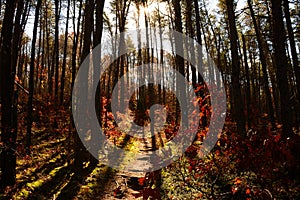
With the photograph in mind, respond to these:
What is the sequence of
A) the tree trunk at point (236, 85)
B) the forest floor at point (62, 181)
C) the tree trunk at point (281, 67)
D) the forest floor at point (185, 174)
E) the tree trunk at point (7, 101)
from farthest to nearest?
the tree trunk at point (236, 85), the tree trunk at point (281, 67), the forest floor at point (62, 181), the tree trunk at point (7, 101), the forest floor at point (185, 174)

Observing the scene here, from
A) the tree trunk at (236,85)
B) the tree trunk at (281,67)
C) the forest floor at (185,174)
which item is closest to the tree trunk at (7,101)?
the forest floor at (185,174)

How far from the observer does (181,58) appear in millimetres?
10781

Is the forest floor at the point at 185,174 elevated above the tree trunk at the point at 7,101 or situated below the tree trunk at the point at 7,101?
below

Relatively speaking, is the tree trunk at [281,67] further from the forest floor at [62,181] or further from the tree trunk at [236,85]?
the forest floor at [62,181]

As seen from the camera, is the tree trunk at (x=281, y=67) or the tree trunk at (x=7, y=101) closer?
the tree trunk at (x=7, y=101)

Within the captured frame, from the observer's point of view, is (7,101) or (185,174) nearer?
(7,101)

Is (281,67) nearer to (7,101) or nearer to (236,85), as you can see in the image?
(236,85)

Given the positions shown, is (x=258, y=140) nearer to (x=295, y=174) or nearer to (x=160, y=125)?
(x=295, y=174)

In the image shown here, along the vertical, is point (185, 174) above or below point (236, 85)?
below

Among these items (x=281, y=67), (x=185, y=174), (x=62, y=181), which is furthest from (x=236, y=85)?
(x=62, y=181)

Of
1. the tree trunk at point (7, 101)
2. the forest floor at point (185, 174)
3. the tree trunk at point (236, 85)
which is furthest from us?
the tree trunk at point (236, 85)

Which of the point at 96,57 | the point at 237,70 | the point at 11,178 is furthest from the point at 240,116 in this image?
the point at 11,178

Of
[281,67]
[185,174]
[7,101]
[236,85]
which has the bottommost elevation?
[185,174]

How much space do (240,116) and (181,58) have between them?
4.54m
